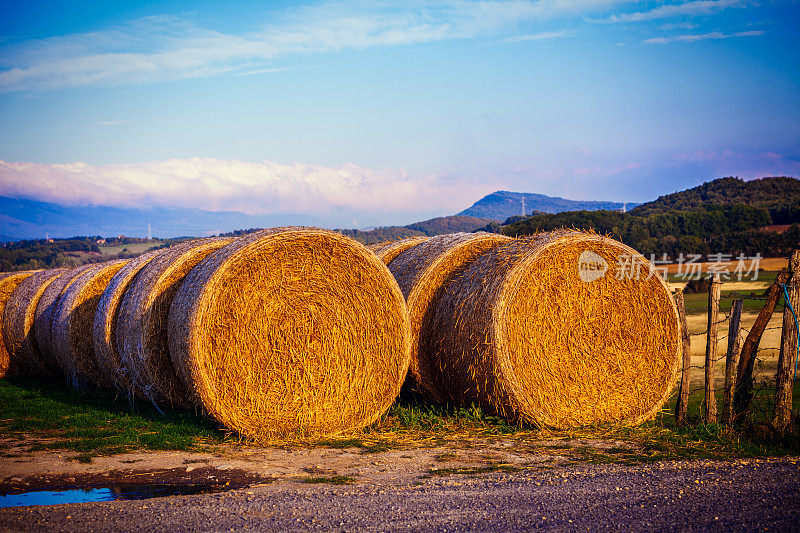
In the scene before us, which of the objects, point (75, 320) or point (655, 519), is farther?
point (75, 320)

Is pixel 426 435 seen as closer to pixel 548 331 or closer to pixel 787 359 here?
pixel 548 331

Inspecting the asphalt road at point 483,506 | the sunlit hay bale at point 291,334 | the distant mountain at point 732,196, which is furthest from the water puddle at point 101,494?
the distant mountain at point 732,196

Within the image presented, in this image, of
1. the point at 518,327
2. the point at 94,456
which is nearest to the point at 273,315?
the point at 94,456

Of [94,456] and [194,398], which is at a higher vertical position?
[194,398]

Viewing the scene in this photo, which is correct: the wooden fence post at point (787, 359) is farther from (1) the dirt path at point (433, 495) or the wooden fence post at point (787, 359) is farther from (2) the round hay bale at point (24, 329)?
(2) the round hay bale at point (24, 329)

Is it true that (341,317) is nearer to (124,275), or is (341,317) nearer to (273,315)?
(273,315)

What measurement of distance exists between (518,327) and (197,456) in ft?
13.4

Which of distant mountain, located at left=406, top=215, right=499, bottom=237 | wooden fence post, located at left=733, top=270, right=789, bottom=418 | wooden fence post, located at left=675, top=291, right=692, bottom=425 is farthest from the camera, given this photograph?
distant mountain, located at left=406, top=215, right=499, bottom=237

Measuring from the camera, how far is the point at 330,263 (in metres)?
8.73

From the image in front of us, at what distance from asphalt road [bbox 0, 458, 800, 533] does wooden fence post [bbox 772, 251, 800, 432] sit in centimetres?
141

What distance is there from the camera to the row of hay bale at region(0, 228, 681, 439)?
808cm

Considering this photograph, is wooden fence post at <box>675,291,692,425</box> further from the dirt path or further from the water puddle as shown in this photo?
the water puddle

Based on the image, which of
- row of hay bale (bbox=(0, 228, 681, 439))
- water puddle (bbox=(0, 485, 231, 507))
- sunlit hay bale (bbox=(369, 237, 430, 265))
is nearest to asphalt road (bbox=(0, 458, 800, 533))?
water puddle (bbox=(0, 485, 231, 507))

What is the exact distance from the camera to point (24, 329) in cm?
1385
